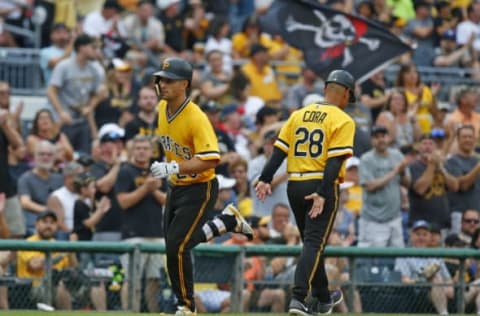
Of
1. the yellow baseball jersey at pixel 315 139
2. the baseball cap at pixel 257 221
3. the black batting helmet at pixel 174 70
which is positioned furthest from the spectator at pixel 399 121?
the black batting helmet at pixel 174 70

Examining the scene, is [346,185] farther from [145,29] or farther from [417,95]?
[145,29]

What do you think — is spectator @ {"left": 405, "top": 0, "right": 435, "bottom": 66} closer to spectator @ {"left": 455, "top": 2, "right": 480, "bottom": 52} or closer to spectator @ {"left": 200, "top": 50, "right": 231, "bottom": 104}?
spectator @ {"left": 455, "top": 2, "right": 480, "bottom": 52}

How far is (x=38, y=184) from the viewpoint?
16.1m

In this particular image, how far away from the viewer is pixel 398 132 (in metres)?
18.7

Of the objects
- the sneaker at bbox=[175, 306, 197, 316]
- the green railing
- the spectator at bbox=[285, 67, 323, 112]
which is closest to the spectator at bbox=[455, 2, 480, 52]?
the spectator at bbox=[285, 67, 323, 112]

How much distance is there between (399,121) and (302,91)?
1.69 metres

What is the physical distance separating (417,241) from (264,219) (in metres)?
1.78

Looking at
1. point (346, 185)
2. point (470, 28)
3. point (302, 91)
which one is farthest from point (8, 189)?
point (470, 28)

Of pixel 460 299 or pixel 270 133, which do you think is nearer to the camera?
pixel 460 299

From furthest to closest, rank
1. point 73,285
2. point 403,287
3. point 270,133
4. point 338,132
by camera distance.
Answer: point 270,133 < point 403,287 < point 73,285 < point 338,132

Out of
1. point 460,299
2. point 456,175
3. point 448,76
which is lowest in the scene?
point 460,299

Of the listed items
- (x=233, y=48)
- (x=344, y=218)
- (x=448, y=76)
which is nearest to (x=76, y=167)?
(x=344, y=218)

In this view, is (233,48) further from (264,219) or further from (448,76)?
(264,219)

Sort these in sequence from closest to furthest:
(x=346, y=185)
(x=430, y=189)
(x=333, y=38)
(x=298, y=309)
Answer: (x=298, y=309), (x=346, y=185), (x=430, y=189), (x=333, y=38)
